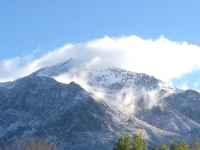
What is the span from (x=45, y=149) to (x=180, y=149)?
43620 mm

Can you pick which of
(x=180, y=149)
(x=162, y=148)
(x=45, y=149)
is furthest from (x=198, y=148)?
(x=45, y=149)

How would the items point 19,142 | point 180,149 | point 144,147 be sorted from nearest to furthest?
point 19,142 < point 180,149 < point 144,147

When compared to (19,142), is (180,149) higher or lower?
lower

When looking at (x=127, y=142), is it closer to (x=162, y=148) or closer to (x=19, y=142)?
(x=162, y=148)

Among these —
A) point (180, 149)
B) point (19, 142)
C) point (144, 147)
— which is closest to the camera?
point (19, 142)

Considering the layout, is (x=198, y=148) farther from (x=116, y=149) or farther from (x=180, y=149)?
(x=116, y=149)

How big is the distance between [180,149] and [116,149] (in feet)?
59.7

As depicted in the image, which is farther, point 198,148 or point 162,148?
point 162,148

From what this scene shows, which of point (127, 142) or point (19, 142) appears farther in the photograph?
point (127, 142)

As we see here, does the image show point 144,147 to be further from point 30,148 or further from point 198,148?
point 30,148

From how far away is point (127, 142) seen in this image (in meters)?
130

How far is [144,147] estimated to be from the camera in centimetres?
13925

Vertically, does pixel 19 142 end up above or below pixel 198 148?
above

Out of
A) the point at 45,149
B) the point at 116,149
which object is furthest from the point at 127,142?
the point at 45,149
